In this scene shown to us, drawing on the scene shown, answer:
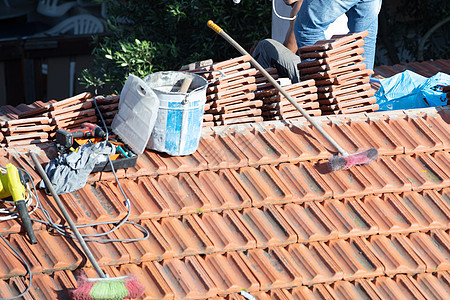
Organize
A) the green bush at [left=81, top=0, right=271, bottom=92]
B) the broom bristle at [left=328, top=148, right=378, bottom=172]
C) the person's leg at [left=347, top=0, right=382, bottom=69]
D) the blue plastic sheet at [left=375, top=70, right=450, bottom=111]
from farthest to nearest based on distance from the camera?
1. the green bush at [left=81, top=0, right=271, bottom=92]
2. the person's leg at [left=347, top=0, right=382, bottom=69]
3. the blue plastic sheet at [left=375, top=70, right=450, bottom=111]
4. the broom bristle at [left=328, top=148, right=378, bottom=172]

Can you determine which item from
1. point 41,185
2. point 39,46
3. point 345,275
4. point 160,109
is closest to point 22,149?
point 41,185

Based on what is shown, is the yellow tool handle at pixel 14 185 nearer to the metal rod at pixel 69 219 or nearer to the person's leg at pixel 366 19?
the metal rod at pixel 69 219

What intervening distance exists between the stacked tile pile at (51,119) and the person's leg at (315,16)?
235 cm

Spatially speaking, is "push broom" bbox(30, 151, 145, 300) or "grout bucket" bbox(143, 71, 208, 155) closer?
"push broom" bbox(30, 151, 145, 300)

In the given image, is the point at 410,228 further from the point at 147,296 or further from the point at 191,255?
the point at 147,296

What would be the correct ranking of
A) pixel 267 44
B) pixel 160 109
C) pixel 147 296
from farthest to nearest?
pixel 267 44 → pixel 160 109 → pixel 147 296

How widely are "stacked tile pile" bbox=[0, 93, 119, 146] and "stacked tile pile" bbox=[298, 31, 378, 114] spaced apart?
1887 mm

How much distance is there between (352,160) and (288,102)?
40.2 inches

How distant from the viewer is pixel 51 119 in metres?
5.47

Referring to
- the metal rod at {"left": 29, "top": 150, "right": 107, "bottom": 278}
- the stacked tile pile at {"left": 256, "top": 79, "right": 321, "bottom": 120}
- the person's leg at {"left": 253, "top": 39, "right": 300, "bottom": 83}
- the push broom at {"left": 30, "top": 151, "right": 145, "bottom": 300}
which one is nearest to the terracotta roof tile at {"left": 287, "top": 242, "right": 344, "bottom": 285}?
the push broom at {"left": 30, "top": 151, "right": 145, "bottom": 300}

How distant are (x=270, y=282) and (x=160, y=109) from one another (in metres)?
1.61

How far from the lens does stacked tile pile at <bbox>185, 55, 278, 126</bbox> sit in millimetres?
5762

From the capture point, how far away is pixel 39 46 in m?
17.1

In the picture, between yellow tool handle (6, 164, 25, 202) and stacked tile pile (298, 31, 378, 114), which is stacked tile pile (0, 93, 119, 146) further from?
stacked tile pile (298, 31, 378, 114)
